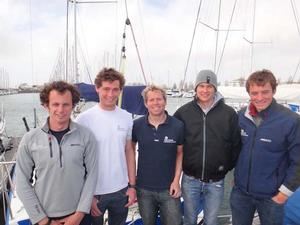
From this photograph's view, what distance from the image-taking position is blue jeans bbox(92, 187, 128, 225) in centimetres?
340

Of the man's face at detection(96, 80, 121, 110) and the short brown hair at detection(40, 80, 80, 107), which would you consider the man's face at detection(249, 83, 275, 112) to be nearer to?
the man's face at detection(96, 80, 121, 110)

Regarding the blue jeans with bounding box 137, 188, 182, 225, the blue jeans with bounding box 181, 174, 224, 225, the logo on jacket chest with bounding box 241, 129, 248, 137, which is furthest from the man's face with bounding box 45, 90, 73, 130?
the logo on jacket chest with bounding box 241, 129, 248, 137

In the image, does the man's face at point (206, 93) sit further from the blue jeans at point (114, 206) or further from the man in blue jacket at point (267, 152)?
the blue jeans at point (114, 206)

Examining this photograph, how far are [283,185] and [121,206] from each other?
5.80 ft

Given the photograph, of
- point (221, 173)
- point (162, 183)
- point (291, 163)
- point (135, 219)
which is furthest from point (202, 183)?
point (135, 219)

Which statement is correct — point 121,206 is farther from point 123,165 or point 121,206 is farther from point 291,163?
point 291,163

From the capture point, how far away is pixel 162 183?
11.6 feet

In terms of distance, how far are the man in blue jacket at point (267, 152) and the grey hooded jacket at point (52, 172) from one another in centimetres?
174

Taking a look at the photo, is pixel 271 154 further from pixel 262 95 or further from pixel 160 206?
pixel 160 206

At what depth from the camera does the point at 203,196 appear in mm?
3791

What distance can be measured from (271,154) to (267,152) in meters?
0.04

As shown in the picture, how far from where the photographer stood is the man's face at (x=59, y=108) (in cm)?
287

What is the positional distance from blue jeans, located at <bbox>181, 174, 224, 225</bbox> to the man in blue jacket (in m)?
0.31

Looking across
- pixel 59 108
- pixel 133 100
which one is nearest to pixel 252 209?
pixel 59 108
